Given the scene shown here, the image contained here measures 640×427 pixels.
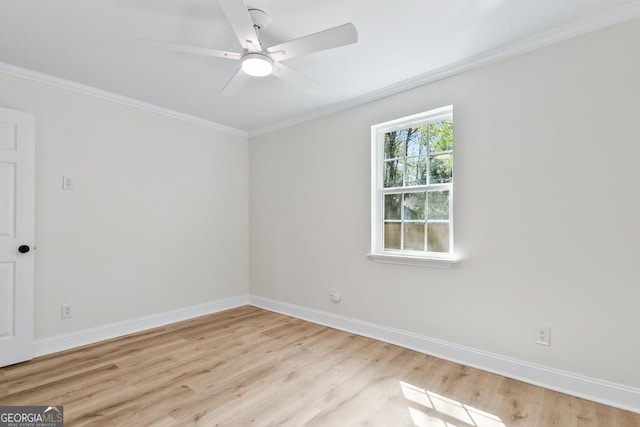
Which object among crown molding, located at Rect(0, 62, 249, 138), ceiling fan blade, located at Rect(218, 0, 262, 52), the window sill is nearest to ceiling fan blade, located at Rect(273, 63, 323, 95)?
ceiling fan blade, located at Rect(218, 0, 262, 52)

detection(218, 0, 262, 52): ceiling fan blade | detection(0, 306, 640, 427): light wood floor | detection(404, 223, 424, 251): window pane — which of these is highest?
detection(218, 0, 262, 52): ceiling fan blade

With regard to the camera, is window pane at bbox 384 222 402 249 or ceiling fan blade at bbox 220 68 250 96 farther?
window pane at bbox 384 222 402 249

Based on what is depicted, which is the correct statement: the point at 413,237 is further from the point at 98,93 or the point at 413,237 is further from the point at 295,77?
the point at 98,93

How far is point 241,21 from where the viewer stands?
164cm

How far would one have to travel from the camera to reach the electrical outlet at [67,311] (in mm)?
2863

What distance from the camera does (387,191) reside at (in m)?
3.16

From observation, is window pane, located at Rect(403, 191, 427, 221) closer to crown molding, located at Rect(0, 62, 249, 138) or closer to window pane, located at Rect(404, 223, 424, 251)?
window pane, located at Rect(404, 223, 424, 251)

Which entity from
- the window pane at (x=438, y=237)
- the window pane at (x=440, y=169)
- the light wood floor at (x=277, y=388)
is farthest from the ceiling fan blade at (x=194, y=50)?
the light wood floor at (x=277, y=388)

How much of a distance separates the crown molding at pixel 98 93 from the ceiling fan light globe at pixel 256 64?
193 centimetres

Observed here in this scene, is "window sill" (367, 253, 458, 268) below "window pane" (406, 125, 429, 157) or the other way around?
below

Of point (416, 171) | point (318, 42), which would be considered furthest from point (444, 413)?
point (318, 42)

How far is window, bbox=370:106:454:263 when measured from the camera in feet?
9.09

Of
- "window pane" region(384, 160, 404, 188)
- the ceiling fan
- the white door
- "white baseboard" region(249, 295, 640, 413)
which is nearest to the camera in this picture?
the ceiling fan

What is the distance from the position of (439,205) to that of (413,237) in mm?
393
